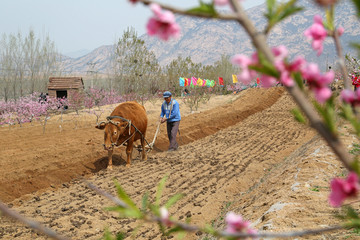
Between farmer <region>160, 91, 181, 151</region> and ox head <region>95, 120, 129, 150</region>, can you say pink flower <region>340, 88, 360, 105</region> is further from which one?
Result: farmer <region>160, 91, 181, 151</region>

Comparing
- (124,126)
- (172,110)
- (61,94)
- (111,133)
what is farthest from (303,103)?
(61,94)

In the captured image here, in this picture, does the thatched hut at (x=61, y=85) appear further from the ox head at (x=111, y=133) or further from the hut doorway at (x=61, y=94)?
the ox head at (x=111, y=133)

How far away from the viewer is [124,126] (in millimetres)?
8914

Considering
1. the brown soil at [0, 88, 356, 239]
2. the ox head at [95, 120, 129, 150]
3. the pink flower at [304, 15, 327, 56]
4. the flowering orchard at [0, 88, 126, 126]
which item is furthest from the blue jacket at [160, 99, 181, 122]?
the pink flower at [304, 15, 327, 56]

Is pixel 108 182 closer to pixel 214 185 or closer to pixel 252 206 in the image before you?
pixel 214 185

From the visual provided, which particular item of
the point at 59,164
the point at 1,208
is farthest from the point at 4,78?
the point at 1,208

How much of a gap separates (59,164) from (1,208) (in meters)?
9.36

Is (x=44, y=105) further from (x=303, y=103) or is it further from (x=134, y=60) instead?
(x=303, y=103)

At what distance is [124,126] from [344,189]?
328 inches

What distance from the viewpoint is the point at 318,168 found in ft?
21.4

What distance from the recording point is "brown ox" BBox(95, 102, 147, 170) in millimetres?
8609

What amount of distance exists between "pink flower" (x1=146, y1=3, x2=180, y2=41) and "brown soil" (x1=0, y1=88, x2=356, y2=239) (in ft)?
11.2

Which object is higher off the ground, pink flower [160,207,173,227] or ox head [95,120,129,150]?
pink flower [160,207,173,227]

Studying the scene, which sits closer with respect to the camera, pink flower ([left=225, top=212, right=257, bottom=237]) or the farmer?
pink flower ([left=225, top=212, right=257, bottom=237])
